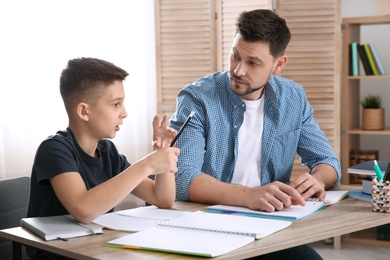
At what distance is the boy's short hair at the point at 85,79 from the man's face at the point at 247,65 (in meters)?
0.47

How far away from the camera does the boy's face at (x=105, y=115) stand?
75.0 inches

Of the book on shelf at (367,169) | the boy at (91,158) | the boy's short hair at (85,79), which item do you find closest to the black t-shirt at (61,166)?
the boy at (91,158)

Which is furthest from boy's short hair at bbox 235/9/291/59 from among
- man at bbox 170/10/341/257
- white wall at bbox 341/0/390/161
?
white wall at bbox 341/0/390/161

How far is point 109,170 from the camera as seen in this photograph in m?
2.03

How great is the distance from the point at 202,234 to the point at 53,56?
222 centimetres

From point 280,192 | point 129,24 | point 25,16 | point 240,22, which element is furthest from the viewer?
point 129,24

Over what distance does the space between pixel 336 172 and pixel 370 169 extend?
23 centimetres

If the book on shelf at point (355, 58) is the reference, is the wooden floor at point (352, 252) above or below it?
below

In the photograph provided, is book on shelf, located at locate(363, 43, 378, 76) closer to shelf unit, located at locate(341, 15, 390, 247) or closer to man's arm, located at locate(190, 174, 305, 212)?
shelf unit, located at locate(341, 15, 390, 247)

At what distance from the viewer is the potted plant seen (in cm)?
422

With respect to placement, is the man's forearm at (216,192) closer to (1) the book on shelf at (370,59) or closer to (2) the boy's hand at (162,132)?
(2) the boy's hand at (162,132)

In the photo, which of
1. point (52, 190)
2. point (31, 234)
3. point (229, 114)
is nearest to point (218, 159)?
point (229, 114)

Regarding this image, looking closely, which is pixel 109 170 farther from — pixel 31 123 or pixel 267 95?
pixel 31 123

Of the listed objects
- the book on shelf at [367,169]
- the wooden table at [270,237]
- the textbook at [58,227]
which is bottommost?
the wooden table at [270,237]
